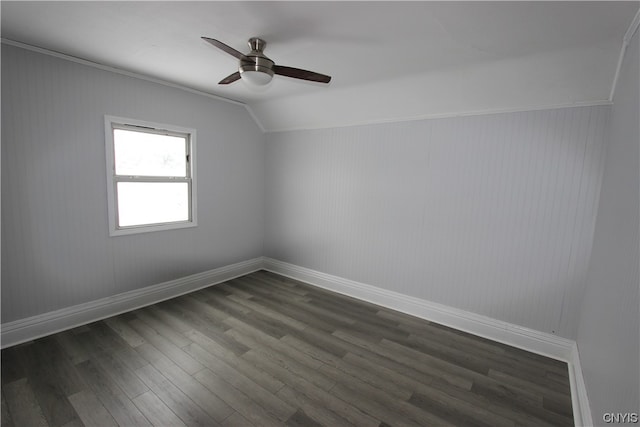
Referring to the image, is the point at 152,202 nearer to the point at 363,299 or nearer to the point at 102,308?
the point at 102,308

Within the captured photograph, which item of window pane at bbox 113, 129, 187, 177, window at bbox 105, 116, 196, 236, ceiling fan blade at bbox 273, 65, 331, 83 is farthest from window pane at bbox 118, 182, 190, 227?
ceiling fan blade at bbox 273, 65, 331, 83

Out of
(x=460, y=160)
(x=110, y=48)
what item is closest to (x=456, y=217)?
(x=460, y=160)

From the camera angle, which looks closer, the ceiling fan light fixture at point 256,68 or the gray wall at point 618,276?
the gray wall at point 618,276

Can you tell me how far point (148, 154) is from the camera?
3.22 m

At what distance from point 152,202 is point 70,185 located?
30.7 inches

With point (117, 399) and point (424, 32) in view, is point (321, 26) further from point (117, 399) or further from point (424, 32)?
point (117, 399)

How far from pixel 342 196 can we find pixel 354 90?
132cm

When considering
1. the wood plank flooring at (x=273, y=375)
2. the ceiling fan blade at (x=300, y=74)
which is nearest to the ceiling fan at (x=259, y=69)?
the ceiling fan blade at (x=300, y=74)

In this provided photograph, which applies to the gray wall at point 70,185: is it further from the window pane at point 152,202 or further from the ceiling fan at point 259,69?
the ceiling fan at point 259,69

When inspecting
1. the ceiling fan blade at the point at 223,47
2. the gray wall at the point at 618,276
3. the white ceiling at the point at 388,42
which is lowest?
the gray wall at the point at 618,276

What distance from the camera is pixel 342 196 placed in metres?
3.76

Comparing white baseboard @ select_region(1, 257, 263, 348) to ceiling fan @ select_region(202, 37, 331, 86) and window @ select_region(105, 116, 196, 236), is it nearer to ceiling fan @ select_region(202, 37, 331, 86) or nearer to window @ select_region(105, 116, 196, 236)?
window @ select_region(105, 116, 196, 236)

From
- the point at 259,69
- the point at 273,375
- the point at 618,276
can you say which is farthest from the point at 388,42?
the point at 273,375

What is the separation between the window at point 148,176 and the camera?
294 cm
